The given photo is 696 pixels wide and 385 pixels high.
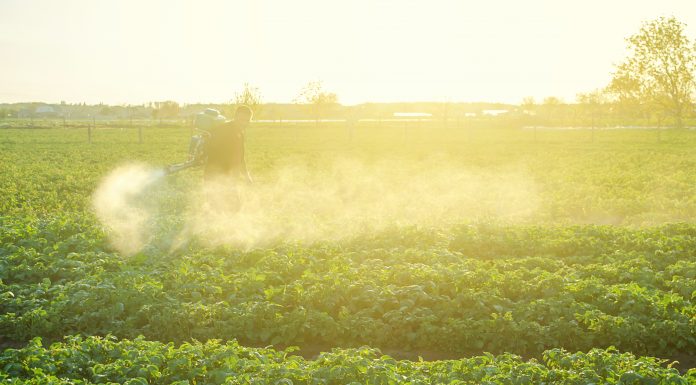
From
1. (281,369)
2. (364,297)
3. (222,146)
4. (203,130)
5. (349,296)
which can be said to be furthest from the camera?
(203,130)

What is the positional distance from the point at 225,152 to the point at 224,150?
0.04m

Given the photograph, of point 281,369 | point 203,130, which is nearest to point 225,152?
point 203,130

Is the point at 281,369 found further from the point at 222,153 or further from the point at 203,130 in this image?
the point at 203,130

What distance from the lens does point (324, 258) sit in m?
10.5

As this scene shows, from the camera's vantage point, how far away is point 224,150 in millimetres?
12617

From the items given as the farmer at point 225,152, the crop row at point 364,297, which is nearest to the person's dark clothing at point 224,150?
the farmer at point 225,152

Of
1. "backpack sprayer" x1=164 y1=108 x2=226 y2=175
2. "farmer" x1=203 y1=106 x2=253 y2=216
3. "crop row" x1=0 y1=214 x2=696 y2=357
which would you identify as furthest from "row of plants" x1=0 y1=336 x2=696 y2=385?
"backpack sprayer" x1=164 y1=108 x2=226 y2=175

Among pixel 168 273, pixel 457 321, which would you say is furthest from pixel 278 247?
pixel 457 321

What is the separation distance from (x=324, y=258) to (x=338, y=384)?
4.68 meters

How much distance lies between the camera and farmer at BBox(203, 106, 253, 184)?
12547 millimetres

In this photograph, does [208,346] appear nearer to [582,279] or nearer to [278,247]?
[278,247]

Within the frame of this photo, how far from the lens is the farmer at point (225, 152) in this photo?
12.5 metres

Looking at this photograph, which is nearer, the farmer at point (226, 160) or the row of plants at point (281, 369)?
the row of plants at point (281, 369)

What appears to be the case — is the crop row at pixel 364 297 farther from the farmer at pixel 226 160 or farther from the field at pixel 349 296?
the farmer at pixel 226 160
